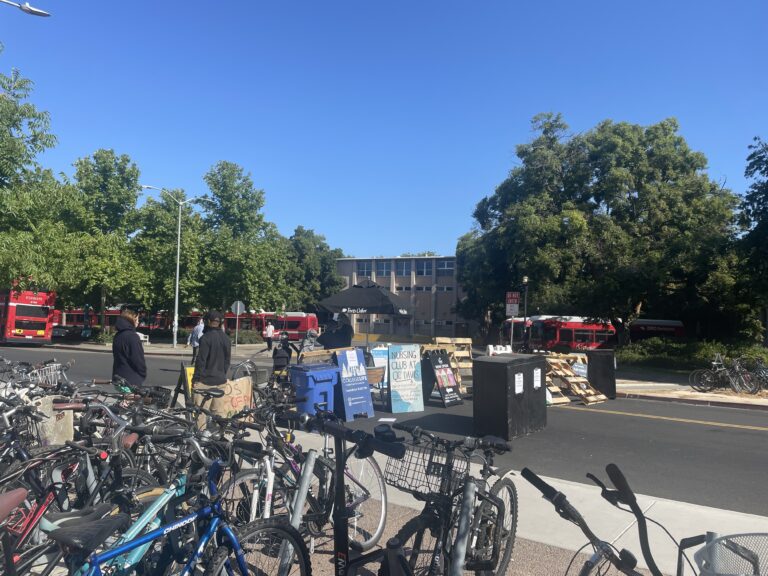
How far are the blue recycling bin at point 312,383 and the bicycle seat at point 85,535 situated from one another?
659 cm

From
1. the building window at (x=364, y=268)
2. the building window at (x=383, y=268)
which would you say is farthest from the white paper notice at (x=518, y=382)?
the building window at (x=364, y=268)

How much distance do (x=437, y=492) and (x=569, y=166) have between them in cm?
3360

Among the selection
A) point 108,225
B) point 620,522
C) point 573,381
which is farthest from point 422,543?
point 108,225

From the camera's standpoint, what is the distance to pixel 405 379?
1167 cm

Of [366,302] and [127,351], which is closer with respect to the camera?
[127,351]

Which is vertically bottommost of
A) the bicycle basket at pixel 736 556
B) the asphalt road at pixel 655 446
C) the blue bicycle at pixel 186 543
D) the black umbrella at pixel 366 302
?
the asphalt road at pixel 655 446

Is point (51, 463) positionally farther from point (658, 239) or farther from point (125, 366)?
point (658, 239)

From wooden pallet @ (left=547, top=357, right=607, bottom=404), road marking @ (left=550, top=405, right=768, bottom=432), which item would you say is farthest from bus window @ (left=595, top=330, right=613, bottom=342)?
road marking @ (left=550, top=405, right=768, bottom=432)

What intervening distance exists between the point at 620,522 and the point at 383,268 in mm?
65365

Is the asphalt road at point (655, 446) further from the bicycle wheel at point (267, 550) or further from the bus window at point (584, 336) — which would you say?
the bus window at point (584, 336)

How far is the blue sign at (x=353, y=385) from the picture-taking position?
10.2m

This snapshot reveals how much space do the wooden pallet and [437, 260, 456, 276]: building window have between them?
52.6 metres

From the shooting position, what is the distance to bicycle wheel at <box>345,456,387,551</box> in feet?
15.1

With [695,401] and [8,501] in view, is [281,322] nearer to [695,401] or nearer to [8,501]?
[695,401]
